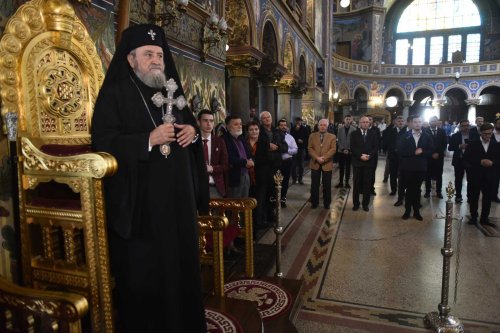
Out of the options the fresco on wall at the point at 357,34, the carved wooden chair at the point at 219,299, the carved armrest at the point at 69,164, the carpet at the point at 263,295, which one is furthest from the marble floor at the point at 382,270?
the fresco on wall at the point at 357,34

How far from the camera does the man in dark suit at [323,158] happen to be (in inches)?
263

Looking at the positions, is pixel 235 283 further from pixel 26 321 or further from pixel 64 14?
pixel 64 14

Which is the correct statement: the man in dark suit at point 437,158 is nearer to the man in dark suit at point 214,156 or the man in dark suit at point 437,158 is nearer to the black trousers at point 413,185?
the black trousers at point 413,185

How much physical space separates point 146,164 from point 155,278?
59cm

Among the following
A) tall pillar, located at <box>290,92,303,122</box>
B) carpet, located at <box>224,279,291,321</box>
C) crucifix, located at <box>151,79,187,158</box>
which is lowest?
carpet, located at <box>224,279,291,321</box>

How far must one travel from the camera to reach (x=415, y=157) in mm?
5699

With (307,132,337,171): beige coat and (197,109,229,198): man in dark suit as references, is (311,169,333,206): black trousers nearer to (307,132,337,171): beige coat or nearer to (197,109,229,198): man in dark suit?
(307,132,337,171): beige coat

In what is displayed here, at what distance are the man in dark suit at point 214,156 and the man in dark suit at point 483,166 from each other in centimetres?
398

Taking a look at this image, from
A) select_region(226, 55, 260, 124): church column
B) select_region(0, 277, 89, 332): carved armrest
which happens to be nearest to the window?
select_region(226, 55, 260, 124): church column

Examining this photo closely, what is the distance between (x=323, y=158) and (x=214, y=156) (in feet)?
10.5

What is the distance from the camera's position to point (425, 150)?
567 centimetres

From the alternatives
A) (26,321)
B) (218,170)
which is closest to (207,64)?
(218,170)

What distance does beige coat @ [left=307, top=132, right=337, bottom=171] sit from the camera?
6660 mm

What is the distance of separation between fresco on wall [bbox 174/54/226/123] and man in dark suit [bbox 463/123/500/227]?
394cm
